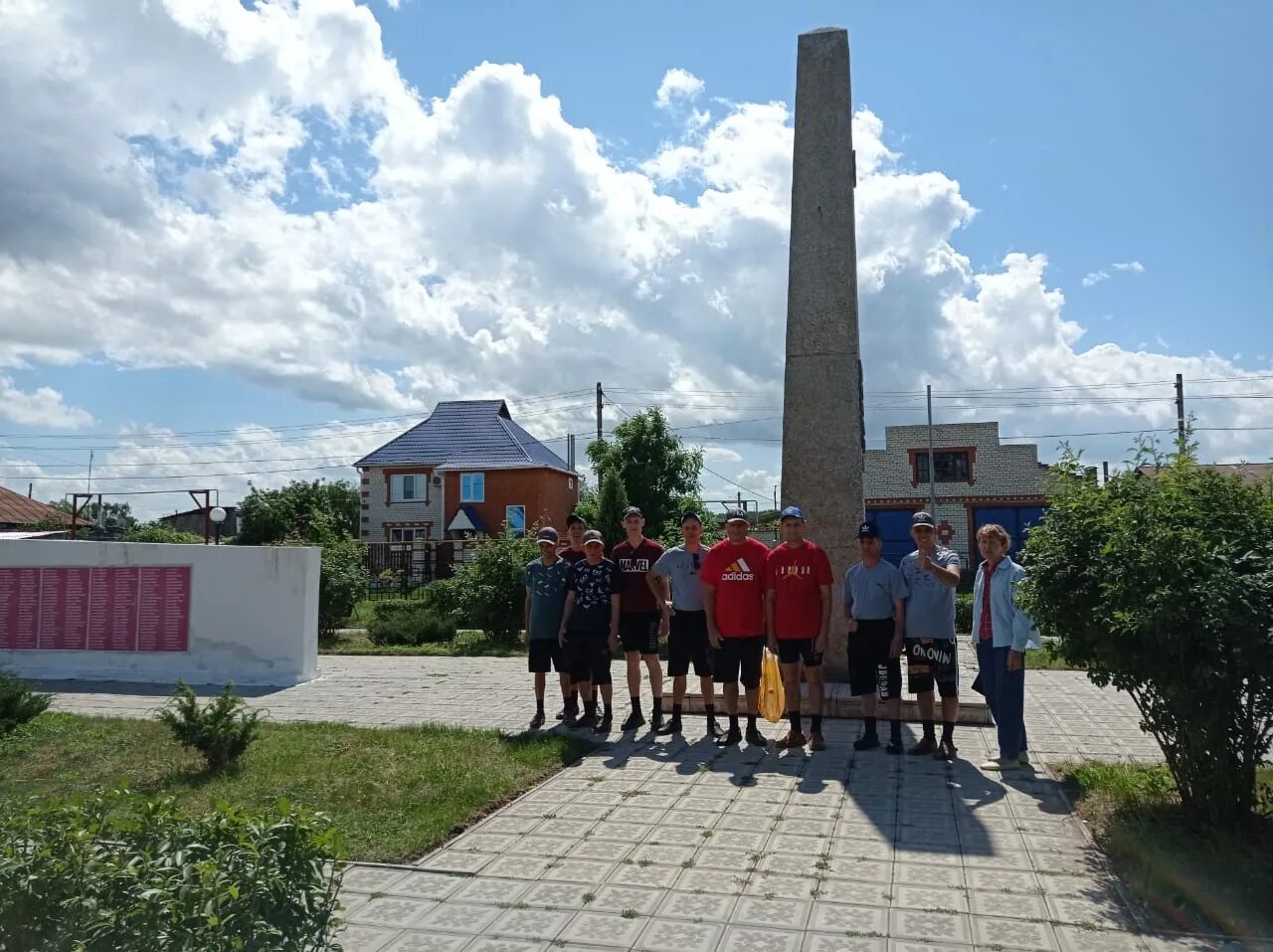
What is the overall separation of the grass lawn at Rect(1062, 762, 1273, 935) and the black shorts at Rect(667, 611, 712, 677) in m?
2.78

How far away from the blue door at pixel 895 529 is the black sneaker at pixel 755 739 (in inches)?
983

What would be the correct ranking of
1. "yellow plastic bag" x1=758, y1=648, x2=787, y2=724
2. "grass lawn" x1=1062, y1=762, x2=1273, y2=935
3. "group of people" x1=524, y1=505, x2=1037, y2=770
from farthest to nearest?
1. "yellow plastic bag" x1=758, y1=648, x2=787, y2=724
2. "group of people" x1=524, y1=505, x2=1037, y2=770
3. "grass lawn" x1=1062, y1=762, x2=1273, y2=935

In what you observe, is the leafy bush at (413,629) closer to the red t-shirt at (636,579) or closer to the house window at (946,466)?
the red t-shirt at (636,579)

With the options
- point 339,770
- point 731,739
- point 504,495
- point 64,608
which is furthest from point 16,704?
point 504,495

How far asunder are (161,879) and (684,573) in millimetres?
5199

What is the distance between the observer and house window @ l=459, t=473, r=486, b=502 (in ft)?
124

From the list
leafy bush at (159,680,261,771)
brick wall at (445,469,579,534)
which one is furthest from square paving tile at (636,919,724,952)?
brick wall at (445,469,579,534)

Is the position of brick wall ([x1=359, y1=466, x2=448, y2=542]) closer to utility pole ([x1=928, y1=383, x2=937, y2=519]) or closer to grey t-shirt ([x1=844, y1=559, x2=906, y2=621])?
utility pole ([x1=928, y1=383, x2=937, y2=519])

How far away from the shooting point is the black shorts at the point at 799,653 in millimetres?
6824

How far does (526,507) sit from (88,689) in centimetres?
2707

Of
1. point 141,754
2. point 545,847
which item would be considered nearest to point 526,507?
point 141,754

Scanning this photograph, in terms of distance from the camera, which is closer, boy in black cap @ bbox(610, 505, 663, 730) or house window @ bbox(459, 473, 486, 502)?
boy in black cap @ bbox(610, 505, 663, 730)

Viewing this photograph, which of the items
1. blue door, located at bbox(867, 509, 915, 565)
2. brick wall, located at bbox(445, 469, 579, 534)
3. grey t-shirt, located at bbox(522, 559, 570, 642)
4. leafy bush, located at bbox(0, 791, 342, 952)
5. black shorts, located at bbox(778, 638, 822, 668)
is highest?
brick wall, located at bbox(445, 469, 579, 534)

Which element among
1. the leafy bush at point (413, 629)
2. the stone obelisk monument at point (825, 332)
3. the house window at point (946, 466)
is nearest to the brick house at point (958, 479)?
the house window at point (946, 466)
